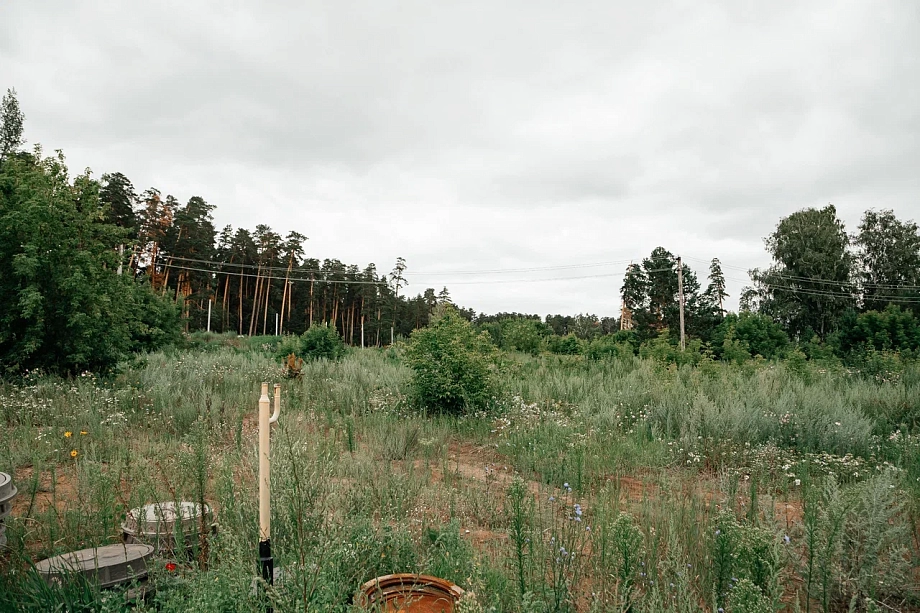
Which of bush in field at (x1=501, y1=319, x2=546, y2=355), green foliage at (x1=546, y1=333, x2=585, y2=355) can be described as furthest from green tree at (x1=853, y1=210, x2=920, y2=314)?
bush in field at (x1=501, y1=319, x2=546, y2=355)

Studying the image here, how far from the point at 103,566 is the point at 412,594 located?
1702mm

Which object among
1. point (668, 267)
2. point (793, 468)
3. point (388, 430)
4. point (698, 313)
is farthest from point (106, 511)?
point (668, 267)

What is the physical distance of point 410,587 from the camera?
2.53m

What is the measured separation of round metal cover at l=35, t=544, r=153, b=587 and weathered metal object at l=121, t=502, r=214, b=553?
0.20 meters

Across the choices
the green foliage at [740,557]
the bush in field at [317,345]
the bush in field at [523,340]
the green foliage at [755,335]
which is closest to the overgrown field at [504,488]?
the green foliage at [740,557]

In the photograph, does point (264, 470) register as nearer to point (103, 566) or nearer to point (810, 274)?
point (103, 566)

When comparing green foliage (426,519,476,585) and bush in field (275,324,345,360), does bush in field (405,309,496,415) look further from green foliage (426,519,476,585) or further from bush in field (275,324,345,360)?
bush in field (275,324,345,360)

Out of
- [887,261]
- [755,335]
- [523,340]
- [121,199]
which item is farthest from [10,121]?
[887,261]

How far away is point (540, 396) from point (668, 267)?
34.9 meters

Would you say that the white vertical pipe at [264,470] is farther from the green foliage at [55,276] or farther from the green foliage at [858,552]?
the green foliage at [55,276]

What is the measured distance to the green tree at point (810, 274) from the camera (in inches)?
1463

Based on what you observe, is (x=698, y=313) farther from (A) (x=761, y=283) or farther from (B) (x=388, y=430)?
(B) (x=388, y=430)

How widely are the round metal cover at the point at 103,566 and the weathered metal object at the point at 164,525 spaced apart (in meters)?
0.20

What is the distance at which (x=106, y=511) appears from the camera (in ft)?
11.3
